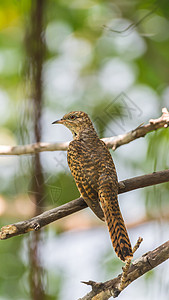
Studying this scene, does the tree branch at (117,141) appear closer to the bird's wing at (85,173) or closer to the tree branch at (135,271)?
the bird's wing at (85,173)

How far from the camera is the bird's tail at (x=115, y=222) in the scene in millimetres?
2422

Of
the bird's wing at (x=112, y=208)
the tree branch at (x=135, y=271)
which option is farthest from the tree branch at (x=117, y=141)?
the tree branch at (x=135, y=271)

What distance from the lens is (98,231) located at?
6.19 m

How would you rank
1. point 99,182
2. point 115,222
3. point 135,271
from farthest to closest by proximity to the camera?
point 99,182, point 115,222, point 135,271

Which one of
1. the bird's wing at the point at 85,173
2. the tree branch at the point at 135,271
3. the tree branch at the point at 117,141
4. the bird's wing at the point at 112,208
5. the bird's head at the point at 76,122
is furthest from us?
the bird's head at the point at 76,122

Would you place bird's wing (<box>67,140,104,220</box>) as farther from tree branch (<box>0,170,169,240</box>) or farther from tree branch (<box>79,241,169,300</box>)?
tree branch (<box>79,241,169,300</box>)

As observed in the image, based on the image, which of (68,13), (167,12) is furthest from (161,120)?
(68,13)

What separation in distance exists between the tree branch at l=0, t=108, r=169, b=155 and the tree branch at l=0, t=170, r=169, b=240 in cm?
56

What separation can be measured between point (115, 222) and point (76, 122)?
1434 mm

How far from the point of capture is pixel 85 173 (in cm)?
308

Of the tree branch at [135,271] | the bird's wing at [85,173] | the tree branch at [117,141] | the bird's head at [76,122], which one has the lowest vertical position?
the tree branch at [135,271]

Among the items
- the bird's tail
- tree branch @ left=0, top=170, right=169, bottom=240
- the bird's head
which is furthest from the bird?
the bird's head

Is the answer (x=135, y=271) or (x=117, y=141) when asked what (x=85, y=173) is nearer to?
(x=117, y=141)

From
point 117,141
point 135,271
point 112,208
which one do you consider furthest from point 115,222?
point 117,141
